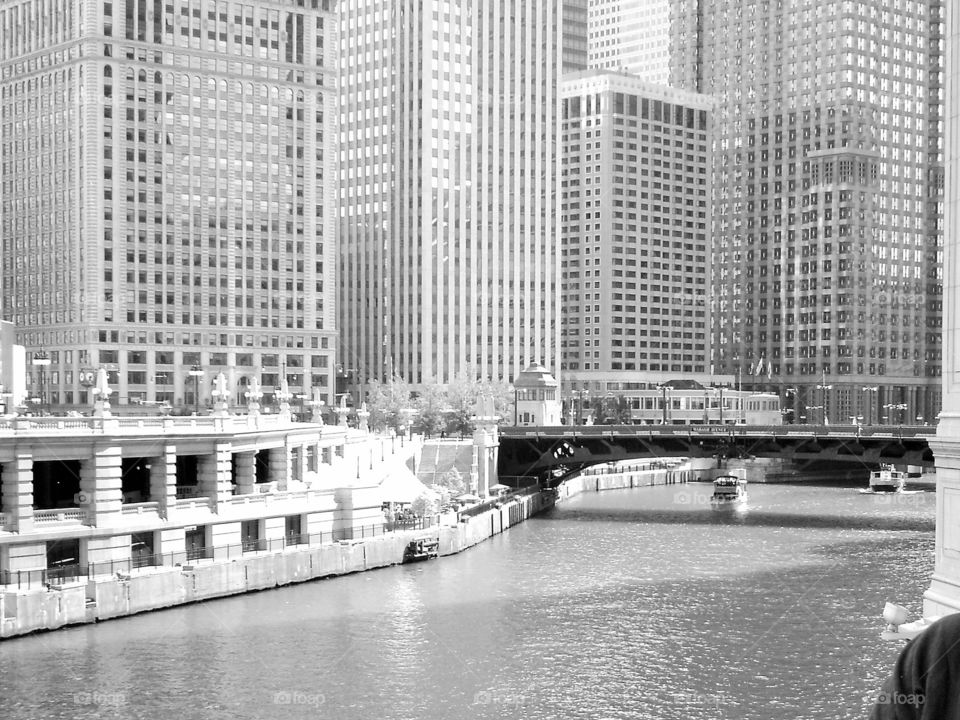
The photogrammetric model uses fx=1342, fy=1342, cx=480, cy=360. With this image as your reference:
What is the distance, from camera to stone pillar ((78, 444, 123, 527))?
6806cm

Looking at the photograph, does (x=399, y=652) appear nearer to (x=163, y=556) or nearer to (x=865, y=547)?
(x=163, y=556)

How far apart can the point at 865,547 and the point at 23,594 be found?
64.0m

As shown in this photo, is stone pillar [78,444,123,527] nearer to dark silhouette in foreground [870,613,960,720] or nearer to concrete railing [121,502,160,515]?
concrete railing [121,502,160,515]

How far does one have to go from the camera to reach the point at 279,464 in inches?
3425

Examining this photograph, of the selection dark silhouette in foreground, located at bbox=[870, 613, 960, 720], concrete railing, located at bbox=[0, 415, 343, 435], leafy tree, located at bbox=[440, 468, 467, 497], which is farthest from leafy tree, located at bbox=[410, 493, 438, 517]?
dark silhouette in foreground, located at bbox=[870, 613, 960, 720]

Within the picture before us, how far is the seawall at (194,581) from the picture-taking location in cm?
5997

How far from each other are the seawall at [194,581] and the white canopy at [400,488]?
274 centimetres

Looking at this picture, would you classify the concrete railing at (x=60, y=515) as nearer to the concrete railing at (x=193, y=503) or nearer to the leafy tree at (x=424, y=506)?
the concrete railing at (x=193, y=503)

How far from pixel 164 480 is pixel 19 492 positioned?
29.7ft

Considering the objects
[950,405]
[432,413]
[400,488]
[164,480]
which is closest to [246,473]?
[164,480]

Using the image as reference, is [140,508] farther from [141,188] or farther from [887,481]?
[141,188]

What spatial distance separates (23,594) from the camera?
59.9m

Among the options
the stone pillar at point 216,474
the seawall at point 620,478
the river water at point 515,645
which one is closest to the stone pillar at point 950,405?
the river water at point 515,645

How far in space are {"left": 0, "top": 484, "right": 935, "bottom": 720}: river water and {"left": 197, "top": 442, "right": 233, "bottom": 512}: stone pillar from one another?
7.33 m
